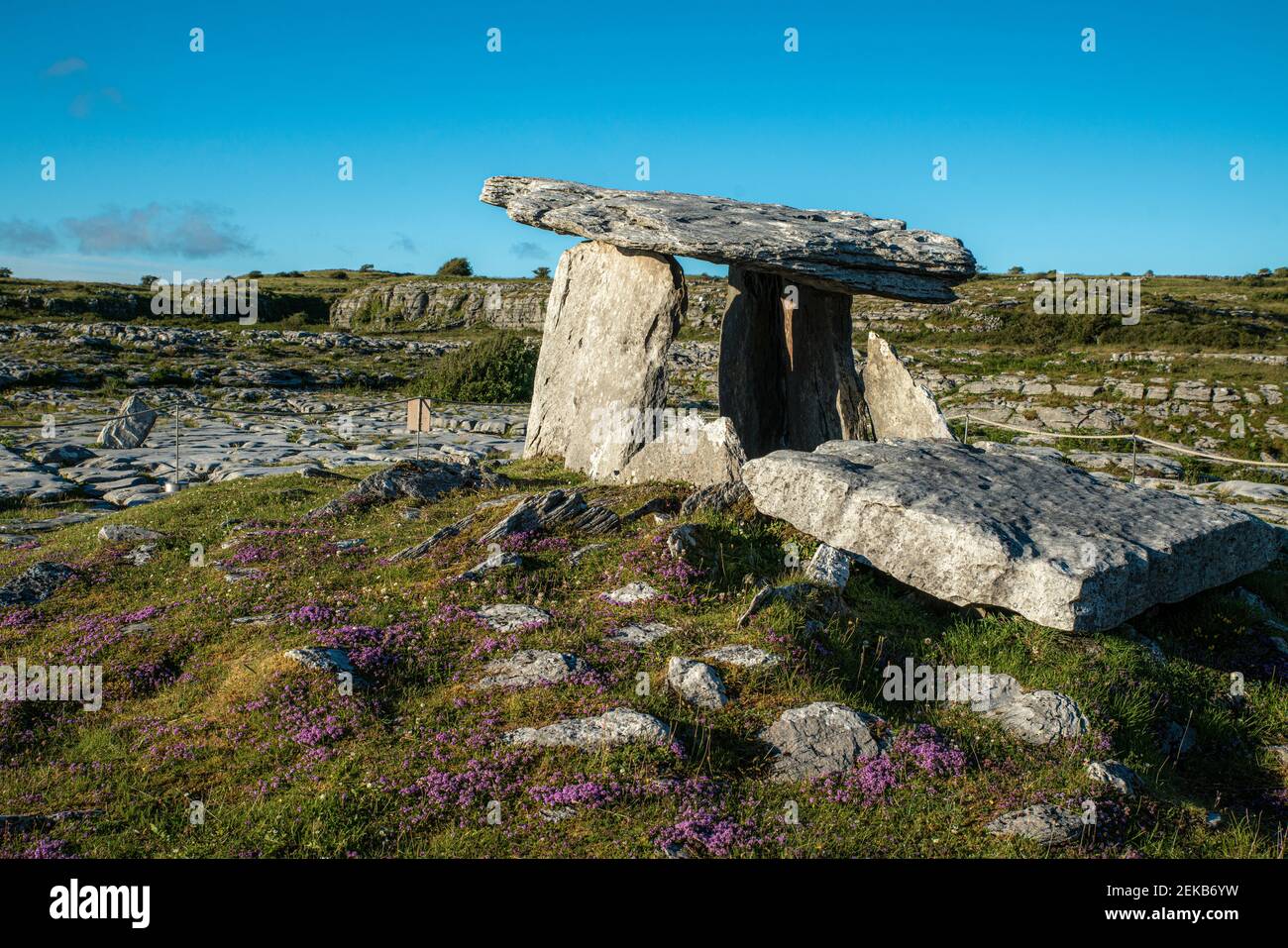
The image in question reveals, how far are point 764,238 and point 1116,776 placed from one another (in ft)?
31.3

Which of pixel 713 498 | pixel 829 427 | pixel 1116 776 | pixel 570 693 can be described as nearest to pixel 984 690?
pixel 1116 776

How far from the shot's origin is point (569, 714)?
330 inches

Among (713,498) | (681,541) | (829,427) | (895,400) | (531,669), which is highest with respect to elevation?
(895,400)

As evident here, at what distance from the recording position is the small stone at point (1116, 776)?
7.92 meters

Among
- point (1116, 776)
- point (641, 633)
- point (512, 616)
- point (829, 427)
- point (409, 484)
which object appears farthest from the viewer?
point (829, 427)

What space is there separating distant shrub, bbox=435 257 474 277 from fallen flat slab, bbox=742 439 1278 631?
99556 millimetres

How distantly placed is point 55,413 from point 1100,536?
30.5 m

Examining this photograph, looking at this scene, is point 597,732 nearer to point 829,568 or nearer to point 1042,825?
point 1042,825

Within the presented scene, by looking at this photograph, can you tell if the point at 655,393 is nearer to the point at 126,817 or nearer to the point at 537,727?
the point at 537,727

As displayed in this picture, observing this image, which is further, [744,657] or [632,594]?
[632,594]

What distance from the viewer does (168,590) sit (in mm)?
12070

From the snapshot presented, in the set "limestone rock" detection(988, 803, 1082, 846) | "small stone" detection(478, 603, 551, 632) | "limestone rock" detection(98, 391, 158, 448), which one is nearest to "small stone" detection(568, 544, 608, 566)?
"small stone" detection(478, 603, 551, 632)

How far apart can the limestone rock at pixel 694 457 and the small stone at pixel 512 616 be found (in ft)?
14.6
